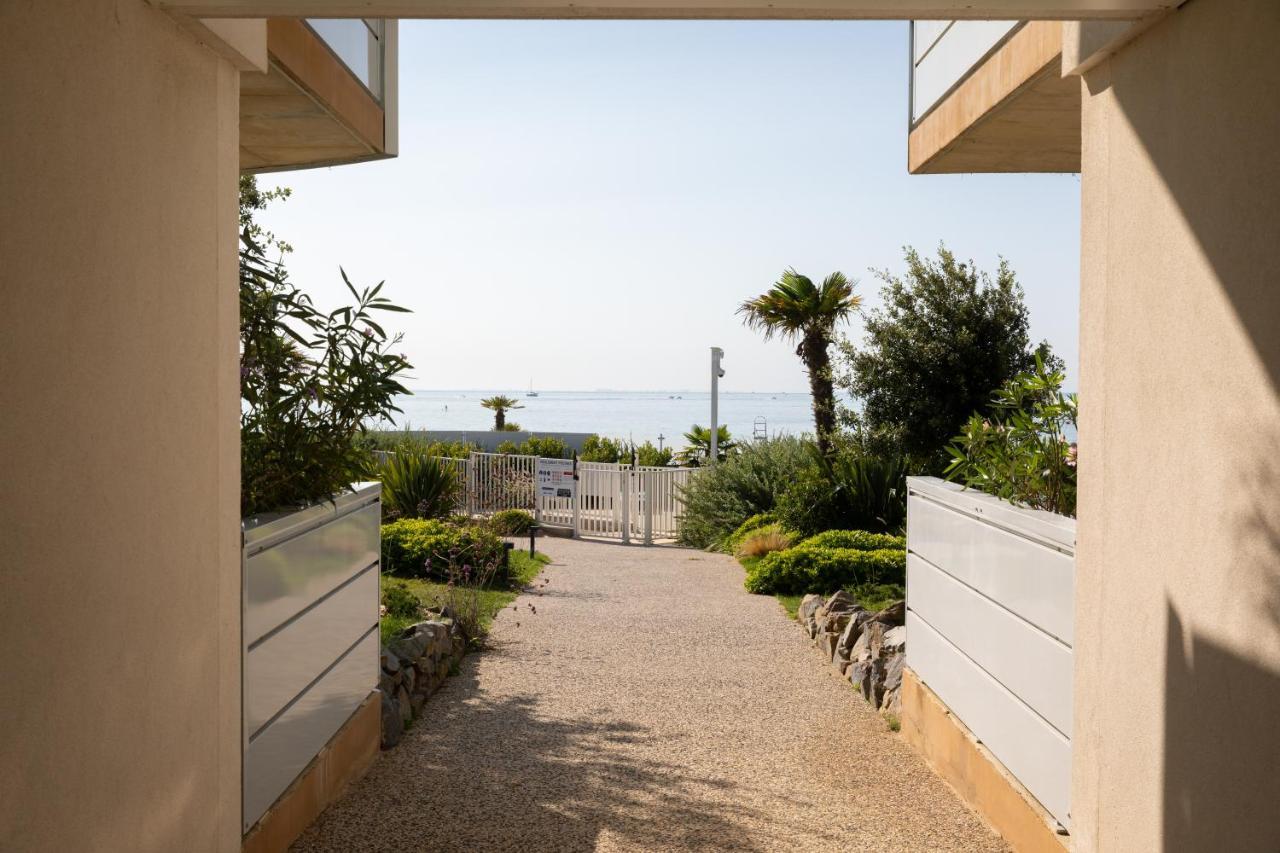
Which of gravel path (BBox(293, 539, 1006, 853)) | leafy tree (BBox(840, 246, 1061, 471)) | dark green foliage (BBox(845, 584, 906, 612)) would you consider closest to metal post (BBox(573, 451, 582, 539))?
leafy tree (BBox(840, 246, 1061, 471))

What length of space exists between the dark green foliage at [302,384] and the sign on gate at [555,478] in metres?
13.3

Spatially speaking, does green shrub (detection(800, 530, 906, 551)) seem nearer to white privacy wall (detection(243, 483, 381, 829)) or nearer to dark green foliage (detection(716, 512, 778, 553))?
Answer: dark green foliage (detection(716, 512, 778, 553))

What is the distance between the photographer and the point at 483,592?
476 inches

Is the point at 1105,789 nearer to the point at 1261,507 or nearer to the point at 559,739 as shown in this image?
the point at 1261,507

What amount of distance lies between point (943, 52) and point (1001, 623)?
138 inches

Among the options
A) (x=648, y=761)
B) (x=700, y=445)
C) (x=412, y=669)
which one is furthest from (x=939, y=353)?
(x=700, y=445)

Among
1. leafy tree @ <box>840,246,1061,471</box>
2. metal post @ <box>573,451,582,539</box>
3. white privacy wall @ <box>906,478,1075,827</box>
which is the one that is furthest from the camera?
metal post @ <box>573,451,582,539</box>

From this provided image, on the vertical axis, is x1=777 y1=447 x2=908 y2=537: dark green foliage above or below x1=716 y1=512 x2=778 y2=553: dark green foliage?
above

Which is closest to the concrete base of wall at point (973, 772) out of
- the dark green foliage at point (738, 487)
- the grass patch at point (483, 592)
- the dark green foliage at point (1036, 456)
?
the dark green foliage at point (1036, 456)

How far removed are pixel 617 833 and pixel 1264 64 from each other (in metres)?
4.02

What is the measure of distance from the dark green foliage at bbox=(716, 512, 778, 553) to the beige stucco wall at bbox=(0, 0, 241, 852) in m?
12.2

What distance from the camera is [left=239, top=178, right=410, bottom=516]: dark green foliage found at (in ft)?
16.6

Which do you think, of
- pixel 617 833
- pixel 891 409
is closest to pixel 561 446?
pixel 891 409

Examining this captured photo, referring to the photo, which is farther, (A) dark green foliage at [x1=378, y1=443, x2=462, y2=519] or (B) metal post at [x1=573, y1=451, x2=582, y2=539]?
(B) metal post at [x1=573, y1=451, x2=582, y2=539]
